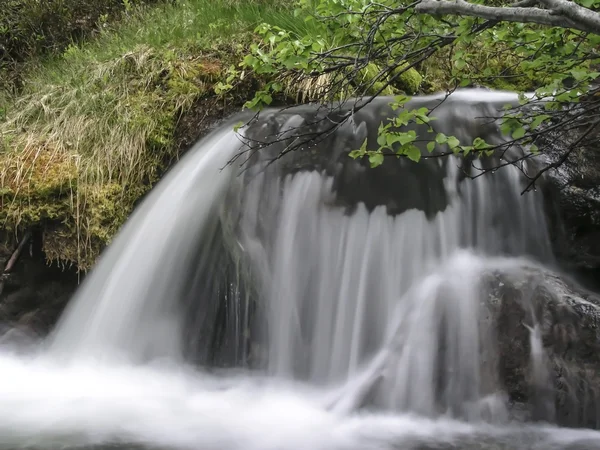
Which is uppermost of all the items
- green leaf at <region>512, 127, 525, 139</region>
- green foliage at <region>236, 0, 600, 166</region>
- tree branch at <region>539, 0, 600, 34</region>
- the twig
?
green foliage at <region>236, 0, 600, 166</region>

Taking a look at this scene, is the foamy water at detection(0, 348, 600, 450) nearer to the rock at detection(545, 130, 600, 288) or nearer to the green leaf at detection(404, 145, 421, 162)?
the rock at detection(545, 130, 600, 288)

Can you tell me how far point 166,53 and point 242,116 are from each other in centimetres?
99

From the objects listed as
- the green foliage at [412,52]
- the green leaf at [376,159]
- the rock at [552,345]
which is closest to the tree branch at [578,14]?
the green foliage at [412,52]

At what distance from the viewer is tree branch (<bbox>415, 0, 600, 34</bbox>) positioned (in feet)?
5.55

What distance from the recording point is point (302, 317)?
3.34 metres

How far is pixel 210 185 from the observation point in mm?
3982

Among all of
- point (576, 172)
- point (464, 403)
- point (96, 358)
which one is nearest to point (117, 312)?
point (96, 358)

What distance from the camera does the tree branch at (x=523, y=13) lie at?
1.69 m

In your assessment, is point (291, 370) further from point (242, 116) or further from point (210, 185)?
point (242, 116)

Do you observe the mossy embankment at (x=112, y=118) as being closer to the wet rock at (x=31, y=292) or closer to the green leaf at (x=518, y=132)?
the wet rock at (x=31, y=292)

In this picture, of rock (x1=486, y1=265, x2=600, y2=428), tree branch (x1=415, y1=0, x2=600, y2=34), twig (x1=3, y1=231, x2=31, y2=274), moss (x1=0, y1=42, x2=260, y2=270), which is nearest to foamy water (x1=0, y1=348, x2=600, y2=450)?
rock (x1=486, y1=265, x2=600, y2=428)

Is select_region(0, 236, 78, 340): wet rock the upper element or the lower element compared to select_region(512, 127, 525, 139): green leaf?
lower

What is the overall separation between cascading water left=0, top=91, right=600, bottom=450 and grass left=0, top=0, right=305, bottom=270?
1.05 ft

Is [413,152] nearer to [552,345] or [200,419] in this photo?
[552,345]
